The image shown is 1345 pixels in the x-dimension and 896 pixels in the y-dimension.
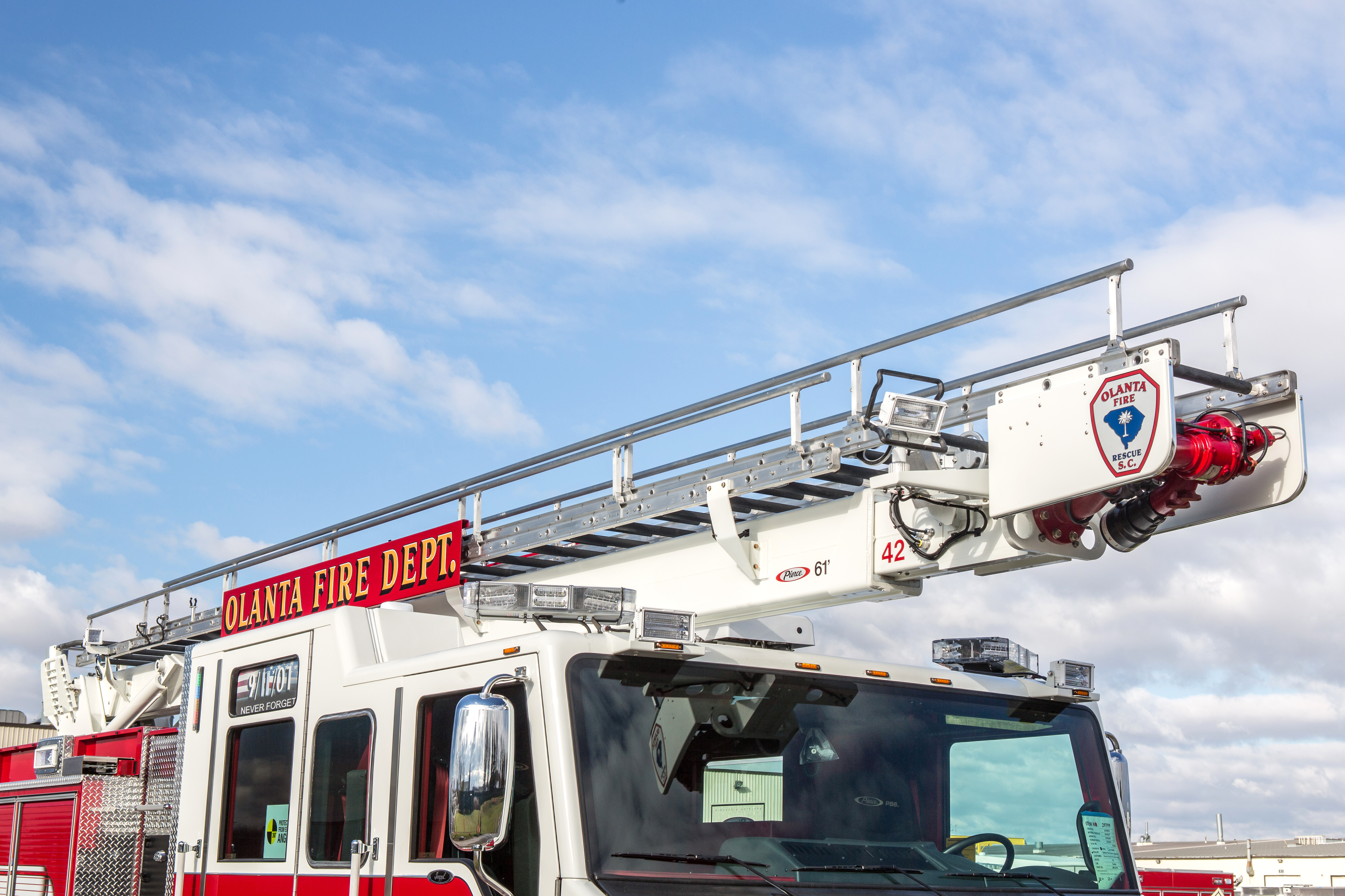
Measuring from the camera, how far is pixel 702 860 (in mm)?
4441

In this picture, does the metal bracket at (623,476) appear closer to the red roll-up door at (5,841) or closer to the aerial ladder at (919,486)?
the aerial ladder at (919,486)

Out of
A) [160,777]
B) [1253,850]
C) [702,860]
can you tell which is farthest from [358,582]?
[1253,850]

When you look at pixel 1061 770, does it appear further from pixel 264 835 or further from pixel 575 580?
pixel 264 835

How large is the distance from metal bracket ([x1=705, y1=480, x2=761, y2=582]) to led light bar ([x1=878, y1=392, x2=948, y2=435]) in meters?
1.08

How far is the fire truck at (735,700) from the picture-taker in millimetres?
4531

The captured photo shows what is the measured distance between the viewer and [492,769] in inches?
165

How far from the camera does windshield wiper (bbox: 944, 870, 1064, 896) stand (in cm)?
495

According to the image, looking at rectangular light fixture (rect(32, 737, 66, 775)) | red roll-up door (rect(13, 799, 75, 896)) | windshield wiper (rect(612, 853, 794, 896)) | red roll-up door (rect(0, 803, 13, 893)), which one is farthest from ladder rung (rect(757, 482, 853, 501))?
red roll-up door (rect(0, 803, 13, 893))

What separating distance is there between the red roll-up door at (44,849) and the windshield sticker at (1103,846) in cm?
505

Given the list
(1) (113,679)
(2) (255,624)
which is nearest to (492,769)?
(2) (255,624)

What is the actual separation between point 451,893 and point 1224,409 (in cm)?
342

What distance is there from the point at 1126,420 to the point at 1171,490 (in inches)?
17.1

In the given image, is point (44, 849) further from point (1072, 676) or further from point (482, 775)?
point (1072, 676)

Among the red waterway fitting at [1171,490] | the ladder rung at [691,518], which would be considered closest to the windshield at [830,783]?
the red waterway fitting at [1171,490]
